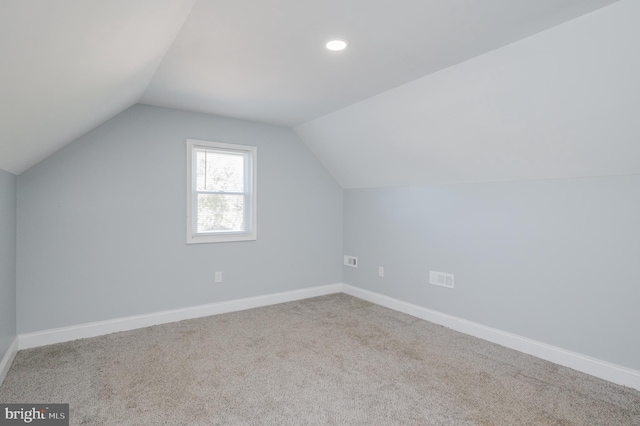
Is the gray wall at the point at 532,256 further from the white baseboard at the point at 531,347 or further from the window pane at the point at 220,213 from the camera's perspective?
the window pane at the point at 220,213

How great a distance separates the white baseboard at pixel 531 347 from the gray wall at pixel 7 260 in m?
3.62

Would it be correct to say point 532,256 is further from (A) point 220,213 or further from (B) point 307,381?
(A) point 220,213

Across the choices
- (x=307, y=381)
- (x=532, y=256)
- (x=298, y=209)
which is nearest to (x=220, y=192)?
(x=298, y=209)

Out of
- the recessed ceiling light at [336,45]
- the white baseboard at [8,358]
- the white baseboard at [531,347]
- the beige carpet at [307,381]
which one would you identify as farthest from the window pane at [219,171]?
the white baseboard at [531,347]

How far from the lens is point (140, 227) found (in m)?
3.52

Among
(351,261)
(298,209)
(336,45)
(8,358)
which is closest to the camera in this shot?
(336,45)

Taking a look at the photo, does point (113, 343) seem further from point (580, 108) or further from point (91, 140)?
point (580, 108)

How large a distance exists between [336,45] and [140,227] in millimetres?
2635

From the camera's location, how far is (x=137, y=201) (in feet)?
11.5

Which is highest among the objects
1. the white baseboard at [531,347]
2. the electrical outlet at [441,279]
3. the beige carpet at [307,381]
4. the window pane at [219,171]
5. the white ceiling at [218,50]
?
the white ceiling at [218,50]

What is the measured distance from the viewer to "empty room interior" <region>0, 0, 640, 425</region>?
1952 millimetres

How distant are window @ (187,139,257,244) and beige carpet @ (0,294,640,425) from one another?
1139mm

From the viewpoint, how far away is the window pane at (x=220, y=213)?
13.0 ft

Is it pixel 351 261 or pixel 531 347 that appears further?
pixel 351 261
